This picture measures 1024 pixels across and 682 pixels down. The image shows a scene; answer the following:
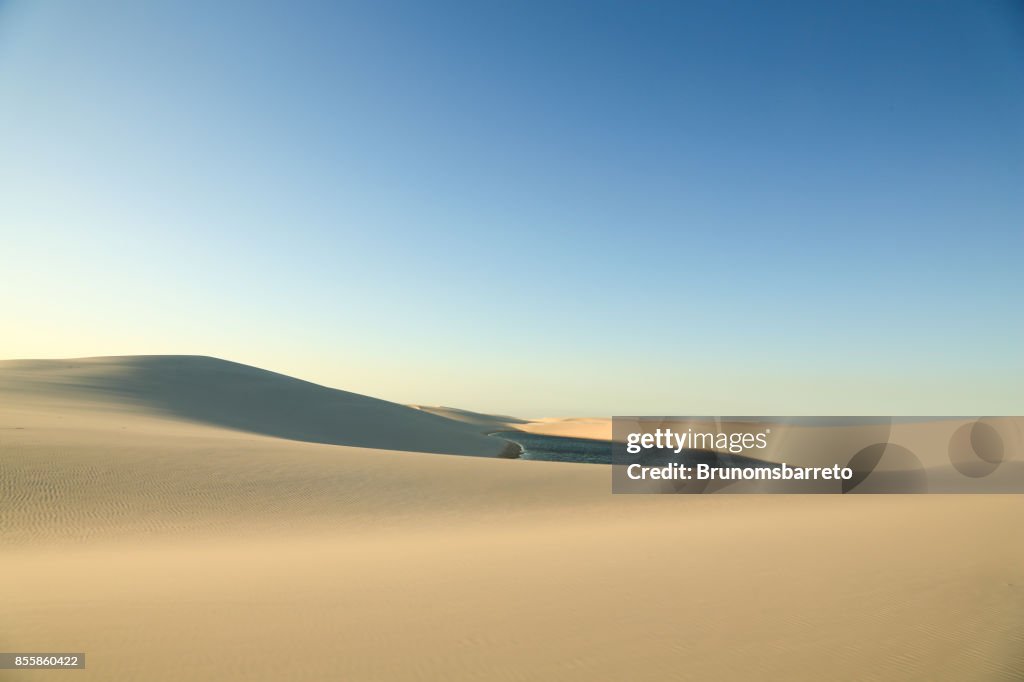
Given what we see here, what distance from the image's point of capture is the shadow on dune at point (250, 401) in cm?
3853

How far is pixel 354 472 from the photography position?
1847cm

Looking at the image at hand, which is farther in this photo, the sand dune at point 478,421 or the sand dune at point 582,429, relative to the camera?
the sand dune at point 478,421

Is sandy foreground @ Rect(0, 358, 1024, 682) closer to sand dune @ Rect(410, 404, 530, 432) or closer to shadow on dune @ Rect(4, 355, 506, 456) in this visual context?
shadow on dune @ Rect(4, 355, 506, 456)

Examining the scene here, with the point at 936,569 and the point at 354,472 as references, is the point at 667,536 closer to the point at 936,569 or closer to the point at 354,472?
the point at 936,569

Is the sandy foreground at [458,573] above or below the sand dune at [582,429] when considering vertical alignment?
above

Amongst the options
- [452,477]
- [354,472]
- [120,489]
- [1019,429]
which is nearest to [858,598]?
[452,477]

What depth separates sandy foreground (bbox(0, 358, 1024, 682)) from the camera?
19.0 ft

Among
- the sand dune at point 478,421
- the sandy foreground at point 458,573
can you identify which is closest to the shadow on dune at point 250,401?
the sandy foreground at point 458,573

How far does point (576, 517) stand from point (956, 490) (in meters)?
17.7

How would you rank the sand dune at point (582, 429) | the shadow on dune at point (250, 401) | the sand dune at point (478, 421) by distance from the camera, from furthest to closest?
the sand dune at point (478, 421)
the sand dune at point (582, 429)
the shadow on dune at point (250, 401)

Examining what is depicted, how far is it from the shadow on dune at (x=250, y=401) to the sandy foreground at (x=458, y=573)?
62.4 feet

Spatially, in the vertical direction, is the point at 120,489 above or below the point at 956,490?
above

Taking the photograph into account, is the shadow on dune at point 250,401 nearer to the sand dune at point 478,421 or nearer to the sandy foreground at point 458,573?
the sandy foreground at point 458,573

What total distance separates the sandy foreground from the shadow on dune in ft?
62.4
